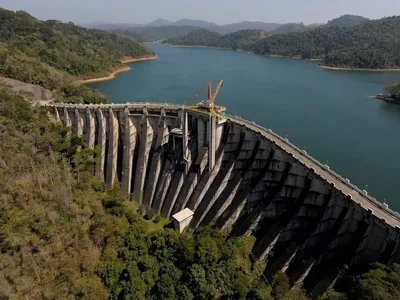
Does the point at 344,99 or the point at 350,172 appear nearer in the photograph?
the point at 350,172

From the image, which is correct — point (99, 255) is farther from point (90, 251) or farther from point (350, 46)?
point (350, 46)

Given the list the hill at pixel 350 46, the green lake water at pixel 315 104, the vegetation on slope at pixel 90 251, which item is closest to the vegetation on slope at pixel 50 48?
the green lake water at pixel 315 104

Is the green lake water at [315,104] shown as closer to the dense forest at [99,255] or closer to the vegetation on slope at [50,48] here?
the vegetation on slope at [50,48]

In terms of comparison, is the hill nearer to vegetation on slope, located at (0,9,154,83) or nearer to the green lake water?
the green lake water

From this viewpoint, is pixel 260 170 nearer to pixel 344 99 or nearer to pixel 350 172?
pixel 350 172

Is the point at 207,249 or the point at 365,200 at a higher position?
the point at 365,200

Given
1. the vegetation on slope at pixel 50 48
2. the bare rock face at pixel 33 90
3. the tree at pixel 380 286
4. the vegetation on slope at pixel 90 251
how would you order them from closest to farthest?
1. the tree at pixel 380 286
2. the vegetation on slope at pixel 90 251
3. the bare rock face at pixel 33 90
4. the vegetation on slope at pixel 50 48

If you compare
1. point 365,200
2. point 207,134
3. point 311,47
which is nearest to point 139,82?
point 207,134
